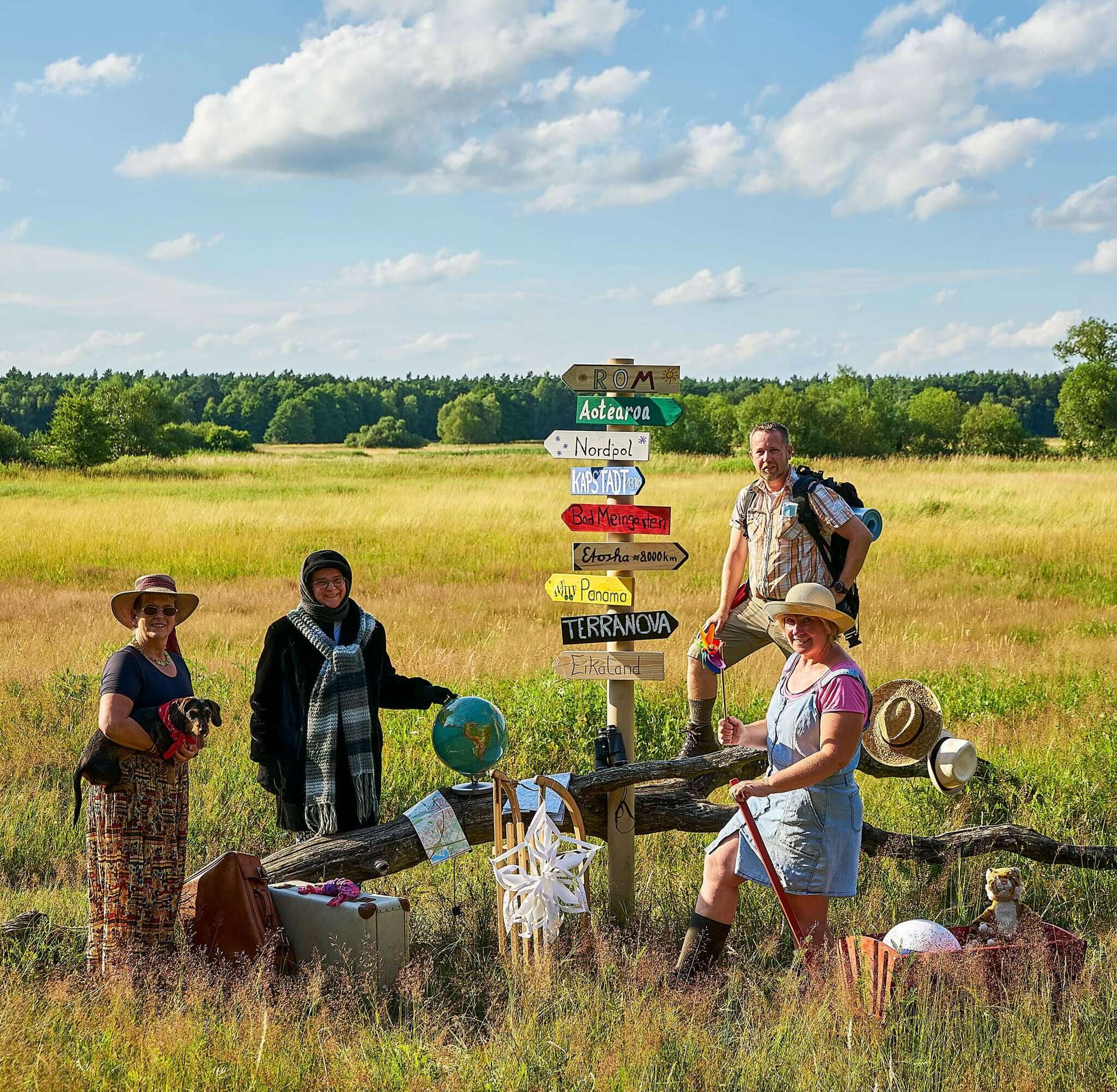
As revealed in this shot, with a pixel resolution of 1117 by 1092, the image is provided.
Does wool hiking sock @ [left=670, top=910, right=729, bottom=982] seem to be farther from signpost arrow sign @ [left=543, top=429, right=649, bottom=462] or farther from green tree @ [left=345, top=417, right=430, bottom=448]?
green tree @ [left=345, top=417, right=430, bottom=448]

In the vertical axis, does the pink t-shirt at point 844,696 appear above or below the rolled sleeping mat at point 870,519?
below

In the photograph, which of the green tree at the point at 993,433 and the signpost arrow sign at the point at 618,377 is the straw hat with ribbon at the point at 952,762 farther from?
the green tree at the point at 993,433

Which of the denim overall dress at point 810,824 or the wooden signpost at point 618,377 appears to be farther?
the wooden signpost at point 618,377

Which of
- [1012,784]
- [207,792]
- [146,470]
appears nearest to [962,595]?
[1012,784]

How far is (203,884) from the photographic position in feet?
15.1

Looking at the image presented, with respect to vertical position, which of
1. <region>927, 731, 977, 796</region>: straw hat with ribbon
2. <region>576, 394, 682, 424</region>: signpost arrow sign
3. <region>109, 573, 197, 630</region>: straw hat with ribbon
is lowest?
<region>927, 731, 977, 796</region>: straw hat with ribbon

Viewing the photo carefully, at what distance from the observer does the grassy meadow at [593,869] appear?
391 cm

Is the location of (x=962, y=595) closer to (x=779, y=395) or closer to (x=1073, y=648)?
(x=1073, y=648)

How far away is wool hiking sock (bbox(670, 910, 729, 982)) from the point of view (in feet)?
15.0

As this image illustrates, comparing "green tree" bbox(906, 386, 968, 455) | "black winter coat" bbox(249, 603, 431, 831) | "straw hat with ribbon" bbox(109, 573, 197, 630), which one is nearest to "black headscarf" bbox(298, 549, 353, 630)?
"black winter coat" bbox(249, 603, 431, 831)

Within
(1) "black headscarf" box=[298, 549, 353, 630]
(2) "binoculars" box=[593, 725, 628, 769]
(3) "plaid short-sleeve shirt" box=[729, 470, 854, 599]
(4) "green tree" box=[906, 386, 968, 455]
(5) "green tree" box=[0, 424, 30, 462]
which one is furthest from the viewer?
(4) "green tree" box=[906, 386, 968, 455]

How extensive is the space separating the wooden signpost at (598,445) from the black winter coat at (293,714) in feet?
4.12

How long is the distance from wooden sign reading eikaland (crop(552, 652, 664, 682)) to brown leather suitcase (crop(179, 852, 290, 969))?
5.57 ft

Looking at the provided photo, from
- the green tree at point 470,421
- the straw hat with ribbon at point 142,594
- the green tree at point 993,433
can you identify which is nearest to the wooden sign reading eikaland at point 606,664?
the straw hat with ribbon at point 142,594
